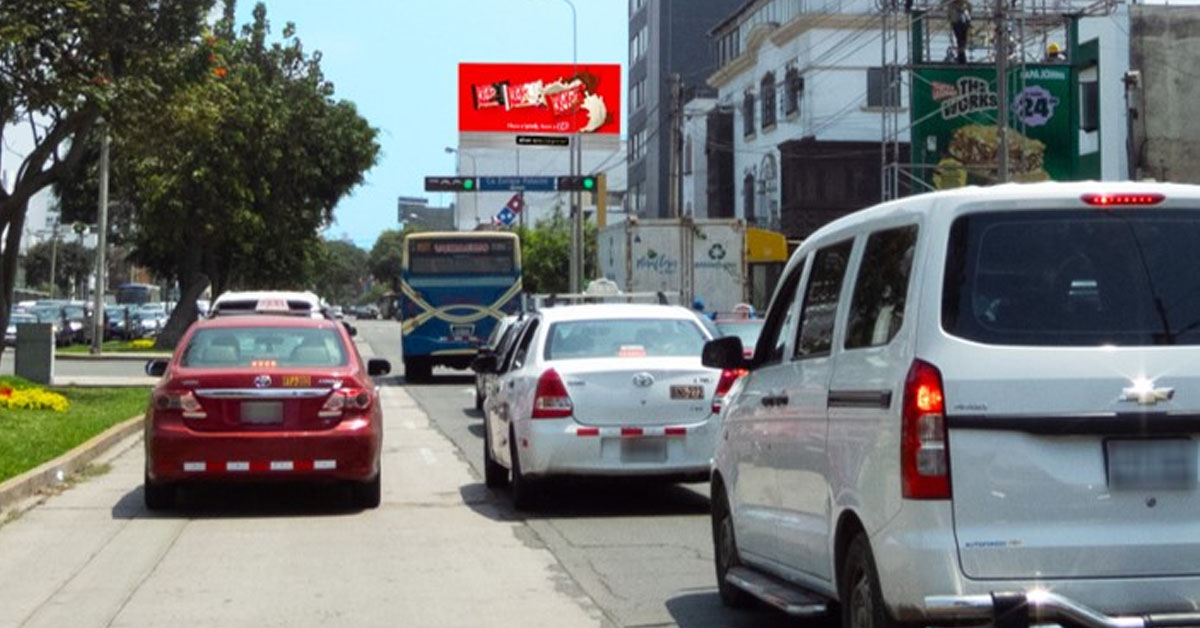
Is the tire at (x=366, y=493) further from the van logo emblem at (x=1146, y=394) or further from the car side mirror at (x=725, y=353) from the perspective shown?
the van logo emblem at (x=1146, y=394)

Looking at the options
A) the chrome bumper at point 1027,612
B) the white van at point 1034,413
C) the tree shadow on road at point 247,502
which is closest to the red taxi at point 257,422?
the tree shadow on road at point 247,502

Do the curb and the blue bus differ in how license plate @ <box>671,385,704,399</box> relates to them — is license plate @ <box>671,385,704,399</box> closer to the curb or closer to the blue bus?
the curb

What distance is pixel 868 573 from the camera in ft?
22.0

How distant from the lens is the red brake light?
6453 millimetres

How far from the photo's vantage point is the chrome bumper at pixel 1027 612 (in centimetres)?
602

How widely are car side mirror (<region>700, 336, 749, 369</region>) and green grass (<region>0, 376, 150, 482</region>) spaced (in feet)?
27.3

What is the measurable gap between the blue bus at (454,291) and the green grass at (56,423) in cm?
862

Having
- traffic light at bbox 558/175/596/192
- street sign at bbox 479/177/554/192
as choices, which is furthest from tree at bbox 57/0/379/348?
traffic light at bbox 558/175/596/192

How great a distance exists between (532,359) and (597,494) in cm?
181

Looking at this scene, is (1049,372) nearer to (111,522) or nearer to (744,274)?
(111,522)

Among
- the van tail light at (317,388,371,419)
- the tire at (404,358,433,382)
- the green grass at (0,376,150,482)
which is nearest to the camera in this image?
the van tail light at (317,388,371,419)

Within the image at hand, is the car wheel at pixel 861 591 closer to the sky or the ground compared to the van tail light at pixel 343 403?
closer to the ground

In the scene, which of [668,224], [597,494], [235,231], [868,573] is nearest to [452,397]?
[668,224]

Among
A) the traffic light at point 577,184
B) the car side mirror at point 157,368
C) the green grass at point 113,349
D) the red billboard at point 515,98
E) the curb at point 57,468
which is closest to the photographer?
the curb at point 57,468
